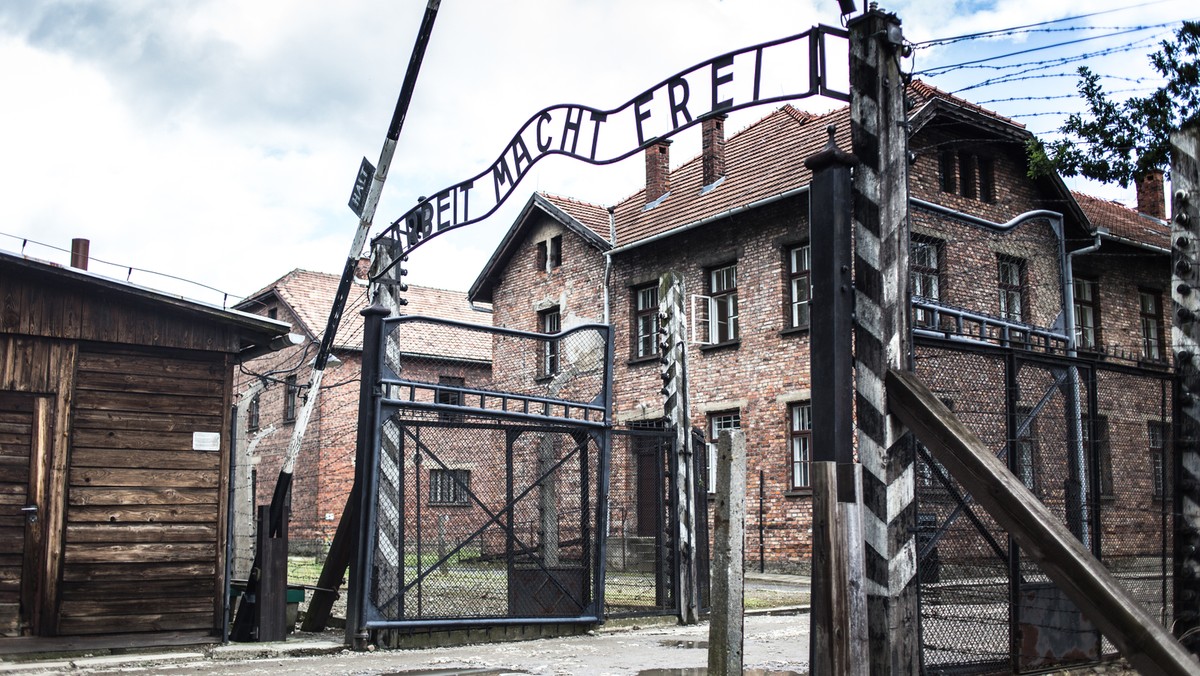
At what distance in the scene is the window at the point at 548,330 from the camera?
2820 centimetres

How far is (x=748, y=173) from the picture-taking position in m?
24.2

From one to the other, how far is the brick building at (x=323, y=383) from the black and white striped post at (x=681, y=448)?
57.8 feet

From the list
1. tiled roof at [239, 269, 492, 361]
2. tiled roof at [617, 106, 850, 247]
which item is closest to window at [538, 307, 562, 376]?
tiled roof at [617, 106, 850, 247]

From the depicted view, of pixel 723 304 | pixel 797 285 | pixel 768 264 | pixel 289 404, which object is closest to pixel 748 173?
pixel 768 264

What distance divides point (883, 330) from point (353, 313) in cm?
3080

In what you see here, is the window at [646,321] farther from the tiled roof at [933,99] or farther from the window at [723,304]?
the tiled roof at [933,99]

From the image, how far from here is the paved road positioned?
349 inches

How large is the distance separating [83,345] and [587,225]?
17.9m

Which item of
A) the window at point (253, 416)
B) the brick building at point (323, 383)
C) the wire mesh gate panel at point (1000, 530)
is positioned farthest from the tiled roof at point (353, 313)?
the wire mesh gate panel at point (1000, 530)

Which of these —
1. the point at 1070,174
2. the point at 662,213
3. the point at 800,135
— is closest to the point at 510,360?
the point at 662,213

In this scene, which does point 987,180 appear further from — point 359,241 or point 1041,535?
point 1041,535

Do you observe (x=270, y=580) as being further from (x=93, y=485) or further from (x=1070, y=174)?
(x=1070, y=174)

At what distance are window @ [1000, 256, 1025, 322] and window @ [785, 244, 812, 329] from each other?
11.6 meters

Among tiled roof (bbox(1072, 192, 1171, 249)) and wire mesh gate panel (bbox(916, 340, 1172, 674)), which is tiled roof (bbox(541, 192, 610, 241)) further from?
wire mesh gate panel (bbox(916, 340, 1172, 674))
